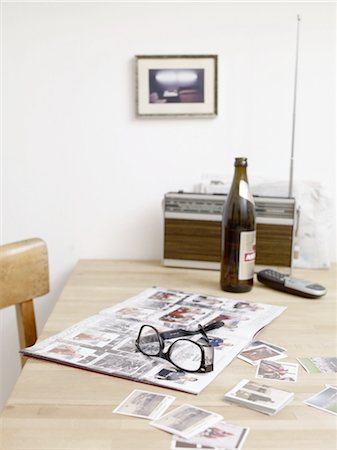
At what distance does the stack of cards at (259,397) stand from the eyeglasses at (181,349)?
0.23ft

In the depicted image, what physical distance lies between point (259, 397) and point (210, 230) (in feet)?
2.52

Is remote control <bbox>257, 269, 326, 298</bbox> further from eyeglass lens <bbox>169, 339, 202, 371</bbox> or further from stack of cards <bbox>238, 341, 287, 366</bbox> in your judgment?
eyeglass lens <bbox>169, 339, 202, 371</bbox>

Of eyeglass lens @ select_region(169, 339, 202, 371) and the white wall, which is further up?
the white wall

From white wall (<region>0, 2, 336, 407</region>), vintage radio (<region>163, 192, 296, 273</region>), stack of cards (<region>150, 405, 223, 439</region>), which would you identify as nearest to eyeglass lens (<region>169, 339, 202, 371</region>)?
stack of cards (<region>150, 405, 223, 439</region>)

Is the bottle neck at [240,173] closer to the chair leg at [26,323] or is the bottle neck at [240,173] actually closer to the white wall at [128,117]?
the white wall at [128,117]

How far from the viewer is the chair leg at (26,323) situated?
1315 mm

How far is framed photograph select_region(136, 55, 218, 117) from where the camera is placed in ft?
5.19

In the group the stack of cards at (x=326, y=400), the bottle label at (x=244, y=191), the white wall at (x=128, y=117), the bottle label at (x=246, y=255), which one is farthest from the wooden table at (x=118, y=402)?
the white wall at (x=128, y=117)

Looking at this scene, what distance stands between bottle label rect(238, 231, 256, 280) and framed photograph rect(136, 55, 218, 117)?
1.62 feet

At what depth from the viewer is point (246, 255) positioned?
4.16 ft

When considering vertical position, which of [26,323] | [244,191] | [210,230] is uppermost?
[244,191]

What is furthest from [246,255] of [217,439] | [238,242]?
[217,439]

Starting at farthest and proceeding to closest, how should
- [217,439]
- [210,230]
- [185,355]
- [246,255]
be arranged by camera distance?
[210,230] → [246,255] → [185,355] → [217,439]

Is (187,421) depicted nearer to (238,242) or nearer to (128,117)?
(238,242)
